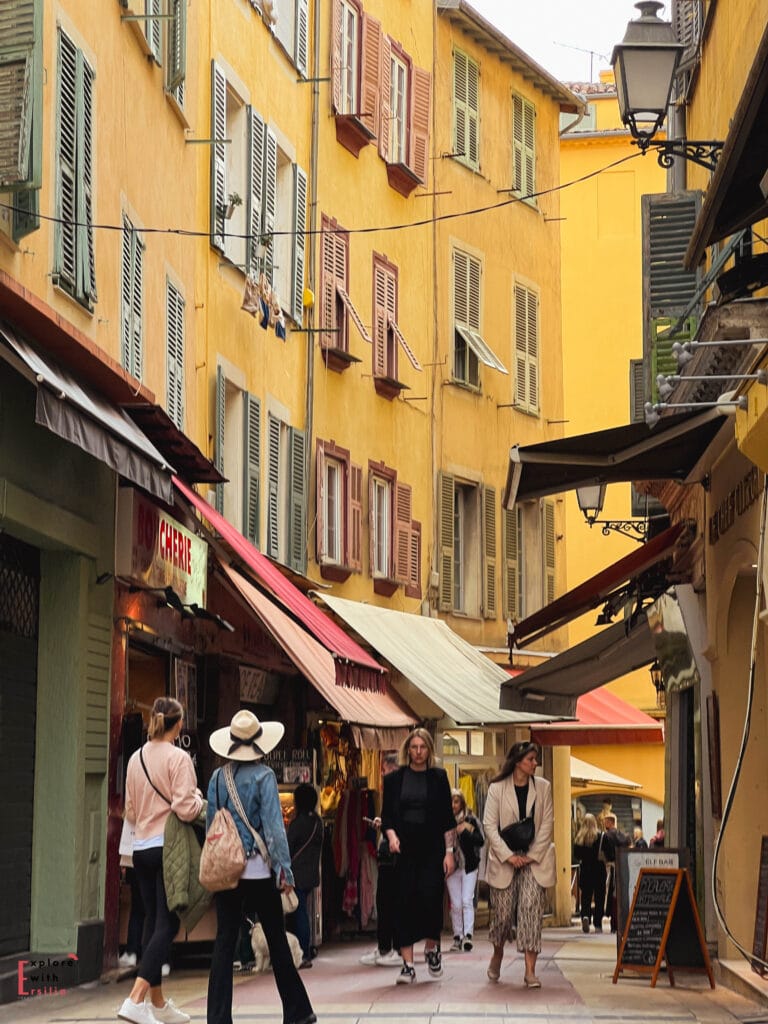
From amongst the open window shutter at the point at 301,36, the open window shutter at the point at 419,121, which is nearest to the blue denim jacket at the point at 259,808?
the open window shutter at the point at 301,36

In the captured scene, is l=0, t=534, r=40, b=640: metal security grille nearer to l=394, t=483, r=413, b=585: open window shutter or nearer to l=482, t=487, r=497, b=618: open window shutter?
l=394, t=483, r=413, b=585: open window shutter

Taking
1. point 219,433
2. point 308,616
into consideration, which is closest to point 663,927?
point 308,616

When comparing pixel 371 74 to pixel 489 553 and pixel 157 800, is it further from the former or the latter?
pixel 157 800

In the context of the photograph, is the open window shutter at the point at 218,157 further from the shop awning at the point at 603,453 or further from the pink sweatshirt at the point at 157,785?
the pink sweatshirt at the point at 157,785

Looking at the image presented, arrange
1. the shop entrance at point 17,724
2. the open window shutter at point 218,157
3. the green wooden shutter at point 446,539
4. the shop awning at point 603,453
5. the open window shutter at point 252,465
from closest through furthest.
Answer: the shop entrance at point 17,724 → the shop awning at point 603,453 → the open window shutter at point 218,157 → the open window shutter at point 252,465 → the green wooden shutter at point 446,539

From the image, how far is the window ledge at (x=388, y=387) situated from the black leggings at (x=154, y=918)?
15474 millimetres

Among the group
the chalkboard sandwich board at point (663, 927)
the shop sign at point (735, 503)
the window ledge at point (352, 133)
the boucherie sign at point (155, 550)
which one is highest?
the window ledge at point (352, 133)

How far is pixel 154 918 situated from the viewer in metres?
12.0

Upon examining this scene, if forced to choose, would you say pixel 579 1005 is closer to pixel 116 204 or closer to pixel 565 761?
pixel 116 204

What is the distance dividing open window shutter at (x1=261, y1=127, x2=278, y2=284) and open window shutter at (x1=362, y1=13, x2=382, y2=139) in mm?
4183

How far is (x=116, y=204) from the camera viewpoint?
15.3 metres

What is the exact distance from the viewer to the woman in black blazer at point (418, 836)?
14617mm

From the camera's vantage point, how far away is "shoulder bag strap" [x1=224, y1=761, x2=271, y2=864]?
36.1 feet

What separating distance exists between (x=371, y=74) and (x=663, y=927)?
15384mm
